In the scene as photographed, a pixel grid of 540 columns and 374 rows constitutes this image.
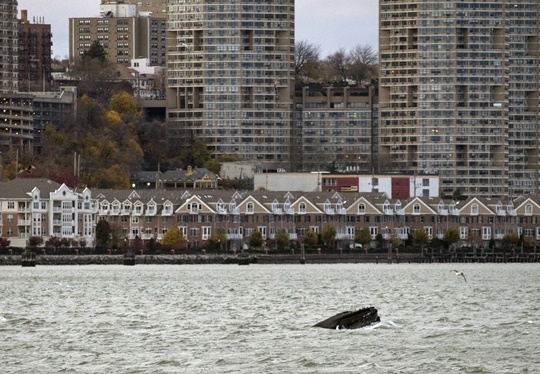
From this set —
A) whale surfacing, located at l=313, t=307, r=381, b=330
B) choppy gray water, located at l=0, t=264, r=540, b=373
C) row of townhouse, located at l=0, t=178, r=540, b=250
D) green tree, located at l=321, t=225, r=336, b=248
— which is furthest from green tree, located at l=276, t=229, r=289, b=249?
whale surfacing, located at l=313, t=307, r=381, b=330

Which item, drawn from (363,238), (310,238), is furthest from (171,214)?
(363,238)

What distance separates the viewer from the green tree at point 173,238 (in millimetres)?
183750

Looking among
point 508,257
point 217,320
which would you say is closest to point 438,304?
point 217,320

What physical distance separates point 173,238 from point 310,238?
12.9 meters

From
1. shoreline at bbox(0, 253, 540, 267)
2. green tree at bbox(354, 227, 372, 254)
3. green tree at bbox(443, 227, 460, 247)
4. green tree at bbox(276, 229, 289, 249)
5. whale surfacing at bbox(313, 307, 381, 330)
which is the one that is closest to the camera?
whale surfacing at bbox(313, 307, 381, 330)

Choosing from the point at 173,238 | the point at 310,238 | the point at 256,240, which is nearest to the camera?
the point at 173,238

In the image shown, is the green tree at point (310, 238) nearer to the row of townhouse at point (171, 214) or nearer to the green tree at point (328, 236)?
the green tree at point (328, 236)

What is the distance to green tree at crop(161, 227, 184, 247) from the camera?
183750 millimetres

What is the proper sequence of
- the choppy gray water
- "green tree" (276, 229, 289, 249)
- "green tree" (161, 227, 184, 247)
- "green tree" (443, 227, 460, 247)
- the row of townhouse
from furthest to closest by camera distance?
"green tree" (443, 227, 460, 247), "green tree" (276, 229, 289, 249), "green tree" (161, 227, 184, 247), the row of townhouse, the choppy gray water

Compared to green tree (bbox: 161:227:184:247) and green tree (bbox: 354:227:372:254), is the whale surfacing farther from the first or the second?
green tree (bbox: 354:227:372:254)

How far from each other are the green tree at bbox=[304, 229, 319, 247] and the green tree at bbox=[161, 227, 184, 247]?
1108 centimetres

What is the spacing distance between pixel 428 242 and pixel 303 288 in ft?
265

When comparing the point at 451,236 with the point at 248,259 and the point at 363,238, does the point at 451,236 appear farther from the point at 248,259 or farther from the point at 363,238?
the point at 248,259

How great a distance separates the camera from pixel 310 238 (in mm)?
190125
